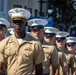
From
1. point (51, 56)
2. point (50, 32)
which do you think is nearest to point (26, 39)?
point (51, 56)

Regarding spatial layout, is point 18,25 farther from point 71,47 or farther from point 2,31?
point 71,47

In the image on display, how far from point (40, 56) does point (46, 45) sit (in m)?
2.53

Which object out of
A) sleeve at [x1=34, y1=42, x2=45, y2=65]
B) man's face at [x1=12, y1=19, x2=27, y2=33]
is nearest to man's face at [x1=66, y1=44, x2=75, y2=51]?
sleeve at [x1=34, y1=42, x2=45, y2=65]

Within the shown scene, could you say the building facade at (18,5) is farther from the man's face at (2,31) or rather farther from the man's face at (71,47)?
the man's face at (2,31)

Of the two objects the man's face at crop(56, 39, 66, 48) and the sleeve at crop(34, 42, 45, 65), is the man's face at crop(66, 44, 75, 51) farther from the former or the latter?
the sleeve at crop(34, 42, 45, 65)

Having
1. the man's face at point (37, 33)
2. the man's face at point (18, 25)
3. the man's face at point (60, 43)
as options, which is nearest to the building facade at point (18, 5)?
the man's face at point (60, 43)

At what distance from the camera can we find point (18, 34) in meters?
7.07

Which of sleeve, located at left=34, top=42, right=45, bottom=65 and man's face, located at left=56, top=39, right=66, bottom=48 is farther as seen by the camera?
man's face, located at left=56, top=39, right=66, bottom=48

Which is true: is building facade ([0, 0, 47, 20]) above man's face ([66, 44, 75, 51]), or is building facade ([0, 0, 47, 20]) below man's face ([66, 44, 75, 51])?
below

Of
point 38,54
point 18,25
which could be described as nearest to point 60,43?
point 38,54

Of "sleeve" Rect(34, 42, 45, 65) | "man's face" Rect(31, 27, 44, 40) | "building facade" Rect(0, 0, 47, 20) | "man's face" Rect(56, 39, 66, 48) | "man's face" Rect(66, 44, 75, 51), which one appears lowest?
"building facade" Rect(0, 0, 47, 20)

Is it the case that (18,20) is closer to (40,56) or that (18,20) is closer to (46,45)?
(40,56)

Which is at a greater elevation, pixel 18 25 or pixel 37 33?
pixel 18 25

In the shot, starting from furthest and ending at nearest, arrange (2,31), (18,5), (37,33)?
(18,5)
(37,33)
(2,31)
